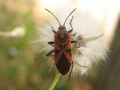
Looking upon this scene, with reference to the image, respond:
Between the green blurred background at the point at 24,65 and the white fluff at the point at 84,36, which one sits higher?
the white fluff at the point at 84,36

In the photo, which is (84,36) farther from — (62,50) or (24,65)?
(24,65)

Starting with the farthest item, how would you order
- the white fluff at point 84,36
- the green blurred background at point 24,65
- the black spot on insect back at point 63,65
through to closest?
1. the green blurred background at point 24,65
2. the white fluff at point 84,36
3. the black spot on insect back at point 63,65

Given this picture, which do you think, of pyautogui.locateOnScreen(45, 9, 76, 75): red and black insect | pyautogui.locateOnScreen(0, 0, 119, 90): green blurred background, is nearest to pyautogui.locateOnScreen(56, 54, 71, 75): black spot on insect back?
pyautogui.locateOnScreen(45, 9, 76, 75): red and black insect

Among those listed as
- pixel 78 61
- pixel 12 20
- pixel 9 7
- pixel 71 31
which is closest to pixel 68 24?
pixel 71 31

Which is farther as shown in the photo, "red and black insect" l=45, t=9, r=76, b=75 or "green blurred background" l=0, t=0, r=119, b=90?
"green blurred background" l=0, t=0, r=119, b=90

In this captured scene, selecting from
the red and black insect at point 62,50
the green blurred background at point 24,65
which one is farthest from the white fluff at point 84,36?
the green blurred background at point 24,65

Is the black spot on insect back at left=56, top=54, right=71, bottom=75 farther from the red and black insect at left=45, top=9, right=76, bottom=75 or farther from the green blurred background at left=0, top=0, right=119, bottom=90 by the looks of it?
the green blurred background at left=0, top=0, right=119, bottom=90

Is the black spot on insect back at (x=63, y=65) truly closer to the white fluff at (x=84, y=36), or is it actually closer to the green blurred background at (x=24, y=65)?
the white fluff at (x=84, y=36)
